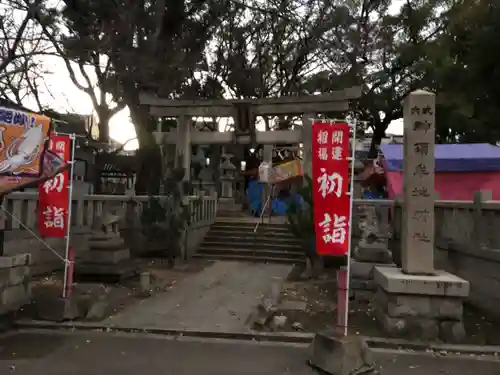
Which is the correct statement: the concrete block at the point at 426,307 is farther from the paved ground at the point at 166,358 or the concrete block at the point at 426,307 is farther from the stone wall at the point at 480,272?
the stone wall at the point at 480,272

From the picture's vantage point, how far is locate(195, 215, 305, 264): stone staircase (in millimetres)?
14190

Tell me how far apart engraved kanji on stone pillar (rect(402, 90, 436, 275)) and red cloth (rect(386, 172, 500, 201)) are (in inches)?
261

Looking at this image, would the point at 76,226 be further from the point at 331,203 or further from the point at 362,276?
the point at 331,203

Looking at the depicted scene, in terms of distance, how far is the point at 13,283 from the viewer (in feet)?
22.9

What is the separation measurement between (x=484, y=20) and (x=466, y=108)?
1087mm

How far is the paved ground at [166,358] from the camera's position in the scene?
201 inches

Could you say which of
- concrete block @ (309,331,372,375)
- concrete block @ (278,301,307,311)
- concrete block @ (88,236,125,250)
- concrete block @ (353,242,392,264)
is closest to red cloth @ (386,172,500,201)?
concrete block @ (353,242,392,264)

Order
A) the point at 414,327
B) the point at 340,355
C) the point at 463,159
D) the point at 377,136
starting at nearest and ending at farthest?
the point at 340,355
the point at 414,327
the point at 463,159
the point at 377,136

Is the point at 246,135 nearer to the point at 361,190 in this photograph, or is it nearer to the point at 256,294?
the point at 256,294

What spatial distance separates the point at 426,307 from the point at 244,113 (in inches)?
362

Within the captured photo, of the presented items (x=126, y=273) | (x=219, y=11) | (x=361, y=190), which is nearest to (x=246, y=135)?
(x=219, y=11)

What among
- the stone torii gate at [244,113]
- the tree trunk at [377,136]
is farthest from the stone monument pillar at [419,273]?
the tree trunk at [377,136]

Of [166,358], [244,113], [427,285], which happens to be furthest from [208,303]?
[244,113]

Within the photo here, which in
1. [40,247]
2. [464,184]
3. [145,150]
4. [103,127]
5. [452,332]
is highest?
[103,127]
